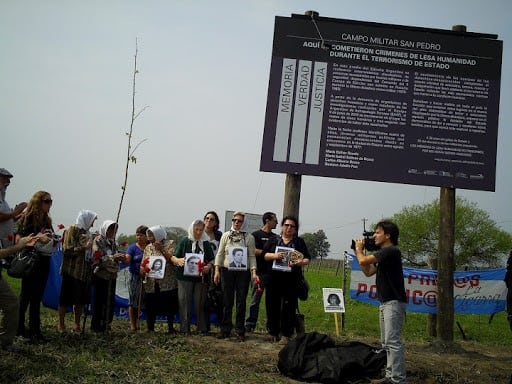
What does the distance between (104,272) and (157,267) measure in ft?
2.43

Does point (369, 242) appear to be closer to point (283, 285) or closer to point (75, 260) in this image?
point (283, 285)

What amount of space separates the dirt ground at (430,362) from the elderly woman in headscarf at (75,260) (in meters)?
1.96

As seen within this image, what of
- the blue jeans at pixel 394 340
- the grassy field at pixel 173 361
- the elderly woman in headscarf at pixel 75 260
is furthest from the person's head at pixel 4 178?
the blue jeans at pixel 394 340

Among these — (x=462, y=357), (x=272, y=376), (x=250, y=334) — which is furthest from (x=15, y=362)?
(x=462, y=357)

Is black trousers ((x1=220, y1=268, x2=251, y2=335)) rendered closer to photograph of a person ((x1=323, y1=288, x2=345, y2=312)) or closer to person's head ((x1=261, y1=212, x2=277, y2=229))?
person's head ((x1=261, y1=212, x2=277, y2=229))

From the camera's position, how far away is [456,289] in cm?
1018

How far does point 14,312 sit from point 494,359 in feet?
22.7

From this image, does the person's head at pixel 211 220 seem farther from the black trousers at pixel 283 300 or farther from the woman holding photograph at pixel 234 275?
the black trousers at pixel 283 300

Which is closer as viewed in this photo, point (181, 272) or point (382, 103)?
point (181, 272)

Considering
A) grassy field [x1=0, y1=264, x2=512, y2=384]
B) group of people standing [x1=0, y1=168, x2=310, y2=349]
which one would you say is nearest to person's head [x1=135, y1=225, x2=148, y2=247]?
group of people standing [x1=0, y1=168, x2=310, y2=349]

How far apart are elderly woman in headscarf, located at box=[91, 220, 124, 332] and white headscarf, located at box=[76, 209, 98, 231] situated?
0.37 meters

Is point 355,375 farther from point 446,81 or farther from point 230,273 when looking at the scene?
point 446,81

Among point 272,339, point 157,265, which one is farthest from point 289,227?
point 157,265

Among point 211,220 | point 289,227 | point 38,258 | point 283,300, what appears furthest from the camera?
point 211,220
